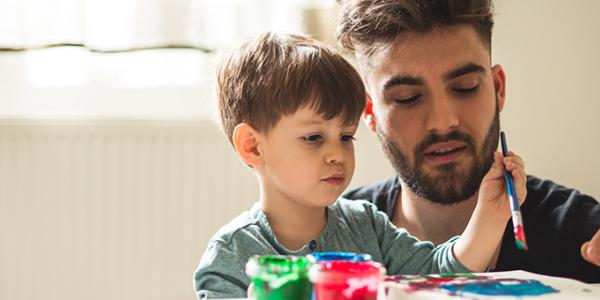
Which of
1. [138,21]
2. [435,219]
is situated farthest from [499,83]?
[138,21]

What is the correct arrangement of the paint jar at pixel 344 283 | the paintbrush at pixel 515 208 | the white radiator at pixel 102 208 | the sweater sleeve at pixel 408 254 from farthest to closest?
the white radiator at pixel 102 208 → the sweater sleeve at pixel 408 254 → the paintbrush at pixel 515 208 → the paint jar at pixel 344 283

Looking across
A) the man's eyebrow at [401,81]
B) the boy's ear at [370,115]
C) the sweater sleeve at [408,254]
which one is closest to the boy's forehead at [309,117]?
the sweater sleeve at [408,254]

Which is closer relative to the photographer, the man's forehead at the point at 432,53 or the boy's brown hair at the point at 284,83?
the boy's brown hair at the point at 284,83

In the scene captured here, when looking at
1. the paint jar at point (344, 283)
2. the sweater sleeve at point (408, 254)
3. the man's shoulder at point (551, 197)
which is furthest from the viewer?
the man's shoulder at point (551, 197)

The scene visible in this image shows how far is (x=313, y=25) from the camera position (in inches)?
92.0

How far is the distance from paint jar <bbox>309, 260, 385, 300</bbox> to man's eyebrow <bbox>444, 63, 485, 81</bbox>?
0.76m

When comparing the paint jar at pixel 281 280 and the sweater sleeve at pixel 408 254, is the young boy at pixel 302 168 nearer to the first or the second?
the sweater sleeve at pixel 408 254

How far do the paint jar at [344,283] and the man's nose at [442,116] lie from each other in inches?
27.2

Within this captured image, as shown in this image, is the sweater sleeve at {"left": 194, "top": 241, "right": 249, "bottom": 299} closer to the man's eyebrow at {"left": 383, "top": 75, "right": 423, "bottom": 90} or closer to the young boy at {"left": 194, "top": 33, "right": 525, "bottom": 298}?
the young boy at {"left": 194, "top": 33, "right": 525, "bottom": 298}

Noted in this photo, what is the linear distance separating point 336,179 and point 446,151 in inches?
15.1

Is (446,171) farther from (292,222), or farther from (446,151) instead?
(292,222)

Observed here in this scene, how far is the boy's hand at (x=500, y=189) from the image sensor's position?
1185mm

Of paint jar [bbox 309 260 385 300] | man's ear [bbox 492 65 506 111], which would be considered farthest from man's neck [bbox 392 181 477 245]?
paint jar [bbox 309 260 385 300]

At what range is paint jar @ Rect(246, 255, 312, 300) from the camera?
0.76m
